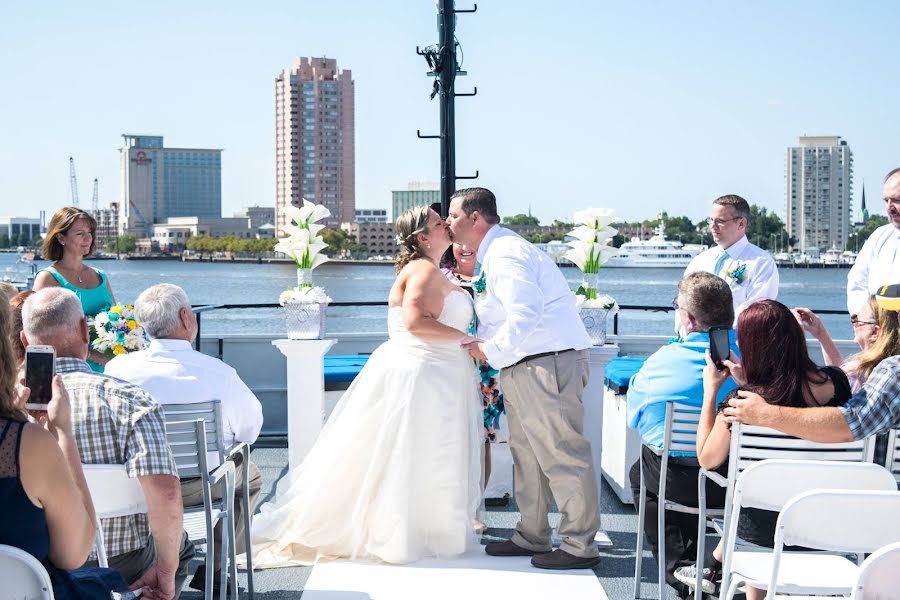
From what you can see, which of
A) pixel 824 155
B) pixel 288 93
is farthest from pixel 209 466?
pixel 824 155

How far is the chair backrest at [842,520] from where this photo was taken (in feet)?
8.15

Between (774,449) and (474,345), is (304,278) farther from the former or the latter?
(774,449)

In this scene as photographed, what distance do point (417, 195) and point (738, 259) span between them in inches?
208

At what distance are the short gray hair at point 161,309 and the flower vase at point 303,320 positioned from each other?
1872 millimetres

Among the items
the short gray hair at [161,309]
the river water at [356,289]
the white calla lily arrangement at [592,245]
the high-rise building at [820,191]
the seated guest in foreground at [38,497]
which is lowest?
the river water at [356,289]

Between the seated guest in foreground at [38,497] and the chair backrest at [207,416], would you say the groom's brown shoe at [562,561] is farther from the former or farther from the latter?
the seated guest in foreground at [38,497]

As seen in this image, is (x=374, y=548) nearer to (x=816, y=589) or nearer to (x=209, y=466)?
(x=209, y=466)

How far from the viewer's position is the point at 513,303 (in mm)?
4457

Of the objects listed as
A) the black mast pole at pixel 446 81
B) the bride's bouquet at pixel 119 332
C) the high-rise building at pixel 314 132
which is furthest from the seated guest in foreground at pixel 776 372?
the high-rise building at pixel 314 132

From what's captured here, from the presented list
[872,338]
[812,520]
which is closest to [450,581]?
→ [872,338]

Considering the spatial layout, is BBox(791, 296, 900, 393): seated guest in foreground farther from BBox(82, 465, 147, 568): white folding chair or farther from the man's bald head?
the man's bald head

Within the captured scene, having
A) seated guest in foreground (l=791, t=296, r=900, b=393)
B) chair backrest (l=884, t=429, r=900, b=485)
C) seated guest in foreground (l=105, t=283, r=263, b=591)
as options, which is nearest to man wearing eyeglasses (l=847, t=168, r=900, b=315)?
seated guest in foreground (l=791, t=296, r=900, b=393)

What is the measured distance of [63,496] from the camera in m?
2.22

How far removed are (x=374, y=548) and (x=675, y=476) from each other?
1506 mm
